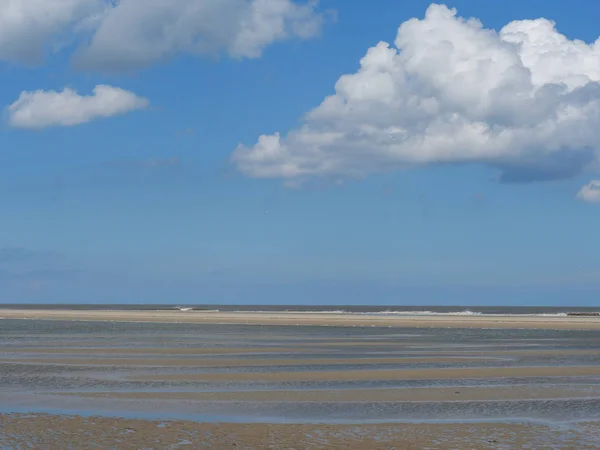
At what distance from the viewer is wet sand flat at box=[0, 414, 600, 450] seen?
16750 mm

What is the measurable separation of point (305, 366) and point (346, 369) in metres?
2.39

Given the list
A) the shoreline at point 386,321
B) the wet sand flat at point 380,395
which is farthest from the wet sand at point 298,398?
the shoreline at point 386,321

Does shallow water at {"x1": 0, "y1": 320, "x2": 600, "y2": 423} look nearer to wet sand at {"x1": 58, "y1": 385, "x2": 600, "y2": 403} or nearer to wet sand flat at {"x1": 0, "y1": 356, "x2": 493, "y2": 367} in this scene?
wet sand flat at {"x1": 0, "y1": 356, "x2": 493, "y2": 367}

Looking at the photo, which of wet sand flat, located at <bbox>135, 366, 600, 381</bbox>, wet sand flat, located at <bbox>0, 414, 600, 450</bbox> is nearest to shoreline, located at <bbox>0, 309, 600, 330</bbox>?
wet sand flat, located at <bbox>135, 366, 600, 381</bbox>

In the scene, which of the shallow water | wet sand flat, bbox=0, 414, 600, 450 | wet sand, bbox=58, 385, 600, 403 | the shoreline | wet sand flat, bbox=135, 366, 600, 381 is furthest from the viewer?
the shoreline

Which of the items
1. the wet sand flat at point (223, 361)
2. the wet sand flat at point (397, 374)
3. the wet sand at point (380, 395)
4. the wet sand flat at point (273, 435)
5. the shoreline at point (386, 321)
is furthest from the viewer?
the shoreline at point (386, 321)

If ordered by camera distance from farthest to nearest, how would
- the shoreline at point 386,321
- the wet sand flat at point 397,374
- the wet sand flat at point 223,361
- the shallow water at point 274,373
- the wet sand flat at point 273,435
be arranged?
the shoreline at point 386,321 → the wet sand flat at point 223,361 → the wet sand flat at point 397,374 → the shallow water at point 274,373 → the wet sand flat at point 273,435

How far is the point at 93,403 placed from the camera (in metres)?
23.0

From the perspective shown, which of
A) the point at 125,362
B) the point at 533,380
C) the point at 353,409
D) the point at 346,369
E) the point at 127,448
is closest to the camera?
the point at 127,448

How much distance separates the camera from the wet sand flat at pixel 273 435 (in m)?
16.8

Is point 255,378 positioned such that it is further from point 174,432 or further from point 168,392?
point 174,432

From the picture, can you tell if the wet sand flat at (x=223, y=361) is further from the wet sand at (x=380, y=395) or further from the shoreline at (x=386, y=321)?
the shoreline at (x=386, y=321)

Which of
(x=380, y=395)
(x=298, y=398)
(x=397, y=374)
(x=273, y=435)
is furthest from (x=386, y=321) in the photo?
(x=273, y=435)

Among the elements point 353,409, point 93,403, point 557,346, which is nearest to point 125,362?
point 93,403
